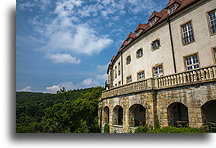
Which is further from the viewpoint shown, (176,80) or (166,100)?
(166,100)

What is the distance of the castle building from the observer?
466cm

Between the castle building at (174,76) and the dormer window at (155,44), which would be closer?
the castle building at (174,76)

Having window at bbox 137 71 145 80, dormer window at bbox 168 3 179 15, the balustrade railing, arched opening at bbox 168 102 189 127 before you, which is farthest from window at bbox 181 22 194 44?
window at bbox 137 71 145 80

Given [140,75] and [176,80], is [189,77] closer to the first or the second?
[176,80]

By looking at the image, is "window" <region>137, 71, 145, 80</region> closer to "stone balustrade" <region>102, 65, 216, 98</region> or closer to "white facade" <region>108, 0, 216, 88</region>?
"white facade" <region>108, 0, 216, 88</region>

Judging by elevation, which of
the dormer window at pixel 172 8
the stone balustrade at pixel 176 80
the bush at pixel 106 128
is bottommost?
the bush at pixel 106 128

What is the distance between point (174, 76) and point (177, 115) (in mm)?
1718

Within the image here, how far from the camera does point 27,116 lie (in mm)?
4723

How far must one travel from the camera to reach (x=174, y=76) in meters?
5.43

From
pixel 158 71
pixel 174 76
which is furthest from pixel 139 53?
pixel 174 76

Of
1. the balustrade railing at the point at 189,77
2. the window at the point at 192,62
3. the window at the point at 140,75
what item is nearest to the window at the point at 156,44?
the window at the point at 140,75

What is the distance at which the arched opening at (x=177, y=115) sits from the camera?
17.8 ft

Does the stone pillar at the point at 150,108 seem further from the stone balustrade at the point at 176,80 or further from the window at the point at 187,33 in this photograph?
the window at the point at 187,33

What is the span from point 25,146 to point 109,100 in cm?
525
